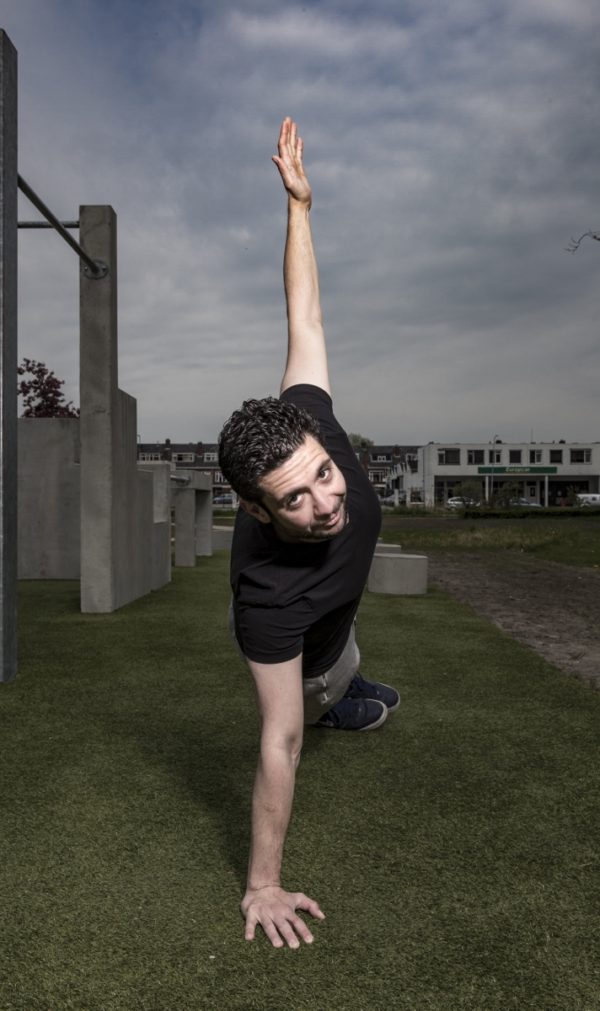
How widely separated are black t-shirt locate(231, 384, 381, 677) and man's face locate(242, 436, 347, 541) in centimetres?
12

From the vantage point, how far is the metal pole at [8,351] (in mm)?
4840

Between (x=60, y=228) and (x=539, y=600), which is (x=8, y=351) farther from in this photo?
(x=539, y=600)

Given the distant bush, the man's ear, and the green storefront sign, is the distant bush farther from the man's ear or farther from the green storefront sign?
the green storefront sign

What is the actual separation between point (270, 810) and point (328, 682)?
73 cm

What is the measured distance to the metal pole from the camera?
15.9 ft

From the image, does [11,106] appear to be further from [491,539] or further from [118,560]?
[491,539]

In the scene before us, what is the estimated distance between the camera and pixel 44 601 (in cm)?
865

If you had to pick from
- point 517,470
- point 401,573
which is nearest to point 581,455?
point 517,470

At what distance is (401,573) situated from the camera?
938cm

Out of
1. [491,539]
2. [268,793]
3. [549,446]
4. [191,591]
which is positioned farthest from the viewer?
[549,446]

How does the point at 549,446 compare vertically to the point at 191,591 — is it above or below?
above

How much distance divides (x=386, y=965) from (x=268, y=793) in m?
0.49

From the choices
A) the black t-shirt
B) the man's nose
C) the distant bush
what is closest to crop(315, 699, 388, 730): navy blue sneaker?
the black t-shirt

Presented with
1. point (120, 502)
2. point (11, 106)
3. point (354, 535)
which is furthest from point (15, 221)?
point (354, 535)
